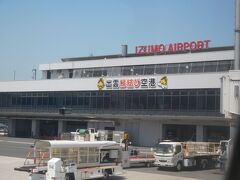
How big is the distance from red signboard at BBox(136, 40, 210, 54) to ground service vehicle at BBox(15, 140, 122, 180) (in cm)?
4767

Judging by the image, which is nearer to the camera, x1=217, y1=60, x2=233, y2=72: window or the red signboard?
x1=217, y1=60, x2=233, y2=72: window

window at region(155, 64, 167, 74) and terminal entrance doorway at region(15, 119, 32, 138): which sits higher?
A: window at region(155, 64, 167, 74)

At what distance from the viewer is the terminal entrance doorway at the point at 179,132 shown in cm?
6462

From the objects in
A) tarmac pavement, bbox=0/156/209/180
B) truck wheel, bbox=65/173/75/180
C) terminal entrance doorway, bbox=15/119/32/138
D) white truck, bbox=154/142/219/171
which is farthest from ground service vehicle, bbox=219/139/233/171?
terminal entrance doorway, bbox=15/119/32/138

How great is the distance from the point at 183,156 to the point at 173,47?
4283 cm

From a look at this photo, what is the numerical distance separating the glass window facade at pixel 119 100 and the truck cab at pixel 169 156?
2767 centimetres

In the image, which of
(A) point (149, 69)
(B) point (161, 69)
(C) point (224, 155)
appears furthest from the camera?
(A) point (149, 69)

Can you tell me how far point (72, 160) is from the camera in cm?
2538

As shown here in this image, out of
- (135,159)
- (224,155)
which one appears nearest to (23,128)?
(135,159)

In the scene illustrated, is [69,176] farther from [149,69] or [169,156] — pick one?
[149,69]

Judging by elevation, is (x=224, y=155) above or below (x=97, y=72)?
below

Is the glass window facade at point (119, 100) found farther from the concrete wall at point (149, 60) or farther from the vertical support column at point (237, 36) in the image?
the vertical support column at point (237, 36)

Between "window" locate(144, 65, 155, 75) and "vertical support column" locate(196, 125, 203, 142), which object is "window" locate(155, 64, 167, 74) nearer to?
"window" locate(144, 65, 155, 75)

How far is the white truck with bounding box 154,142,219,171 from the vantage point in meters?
34.0
